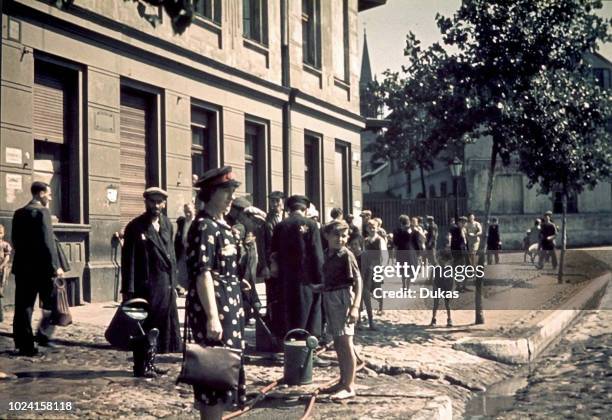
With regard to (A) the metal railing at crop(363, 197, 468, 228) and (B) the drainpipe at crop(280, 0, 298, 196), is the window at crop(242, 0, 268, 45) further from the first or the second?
(A) the metal railing at crop(363, 197, 468, 228)

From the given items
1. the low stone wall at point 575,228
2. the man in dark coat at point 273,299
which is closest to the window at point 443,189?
the low stone wall at point 575,228

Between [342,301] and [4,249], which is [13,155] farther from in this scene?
[342,301]

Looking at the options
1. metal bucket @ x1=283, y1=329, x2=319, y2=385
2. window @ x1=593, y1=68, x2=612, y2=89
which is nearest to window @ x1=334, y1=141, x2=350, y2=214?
window @ x1=593, y1=68, x2=612, y2=89

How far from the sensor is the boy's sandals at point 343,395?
6.26 metres

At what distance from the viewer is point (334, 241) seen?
679cm

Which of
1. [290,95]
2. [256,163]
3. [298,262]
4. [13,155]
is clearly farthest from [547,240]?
[13,155]

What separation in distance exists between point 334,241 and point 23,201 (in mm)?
5589

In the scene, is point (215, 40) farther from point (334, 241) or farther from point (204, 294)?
point (204, 294)

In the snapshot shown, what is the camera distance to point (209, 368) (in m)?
4.35

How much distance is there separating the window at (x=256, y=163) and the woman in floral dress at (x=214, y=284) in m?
12.6

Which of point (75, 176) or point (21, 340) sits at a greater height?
point (75, 176)

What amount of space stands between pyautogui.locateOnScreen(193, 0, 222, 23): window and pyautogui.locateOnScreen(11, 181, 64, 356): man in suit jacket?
8.59 metres

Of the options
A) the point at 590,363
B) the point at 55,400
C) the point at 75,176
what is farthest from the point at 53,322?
the point at 590,363

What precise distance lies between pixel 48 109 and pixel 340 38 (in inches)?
444
